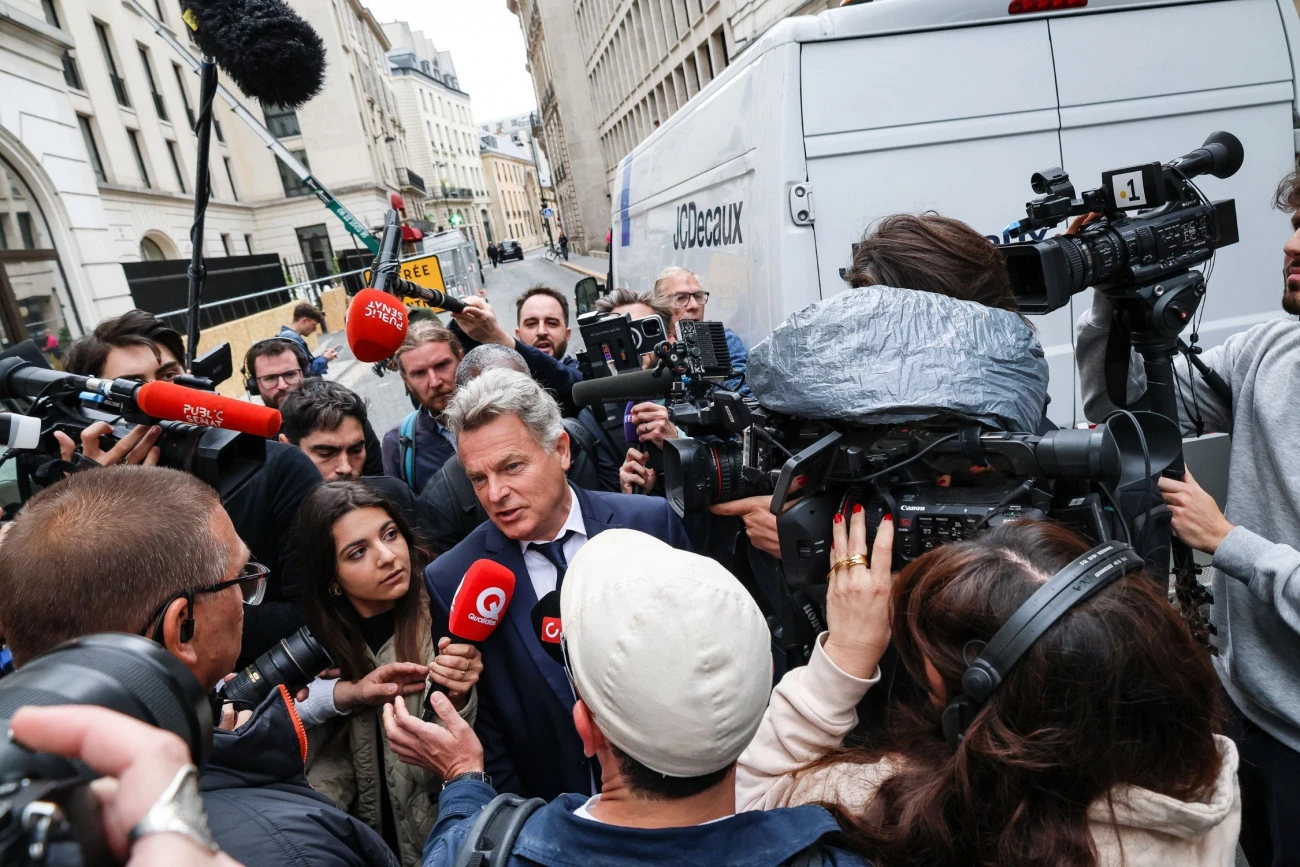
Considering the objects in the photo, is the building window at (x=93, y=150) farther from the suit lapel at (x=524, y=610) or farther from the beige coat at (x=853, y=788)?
the beige coat at (x=853, y=788)

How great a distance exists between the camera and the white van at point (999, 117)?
328 cm

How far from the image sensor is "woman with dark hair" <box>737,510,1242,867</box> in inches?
42.9

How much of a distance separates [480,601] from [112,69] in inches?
1080

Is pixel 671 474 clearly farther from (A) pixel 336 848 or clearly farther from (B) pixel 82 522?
(B) pixel 82 522

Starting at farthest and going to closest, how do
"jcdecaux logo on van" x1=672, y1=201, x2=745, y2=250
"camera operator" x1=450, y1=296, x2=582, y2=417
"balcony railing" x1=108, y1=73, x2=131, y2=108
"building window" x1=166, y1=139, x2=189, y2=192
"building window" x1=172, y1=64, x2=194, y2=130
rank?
"building window" x1=172, y1=64, x2=194, y2=130 → "building window" x1=166, y1=139, x2=189, y2=192 → "balcony railing" x1=108, y1=73, x2=131, y2=108 → "jcdecaux logo on van" x1=672, y1=201, x2=745, y2=250 → "camera operator" x1=450, y1=296, x2=582, y2=417

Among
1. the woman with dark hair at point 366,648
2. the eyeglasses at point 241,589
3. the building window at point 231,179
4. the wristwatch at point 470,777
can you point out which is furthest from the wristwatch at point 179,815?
the building window at point 231,179

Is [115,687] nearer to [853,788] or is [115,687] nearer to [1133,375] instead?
[853,788]

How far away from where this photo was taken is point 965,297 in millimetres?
1821

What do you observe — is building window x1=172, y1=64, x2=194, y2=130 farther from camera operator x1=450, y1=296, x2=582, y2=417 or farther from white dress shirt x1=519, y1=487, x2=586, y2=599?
white dress shirt x1=519, y1=487, x2=586, y2=599

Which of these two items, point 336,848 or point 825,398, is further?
point 825,398

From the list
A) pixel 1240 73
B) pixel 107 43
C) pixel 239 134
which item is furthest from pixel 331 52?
pixel 1240 73

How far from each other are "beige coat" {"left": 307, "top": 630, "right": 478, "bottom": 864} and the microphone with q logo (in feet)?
0.96

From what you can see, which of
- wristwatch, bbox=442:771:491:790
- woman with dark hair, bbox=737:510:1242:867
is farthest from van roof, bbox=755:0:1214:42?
wristwatch, bbox=442:771:491:790

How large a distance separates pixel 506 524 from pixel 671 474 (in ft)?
1.97
